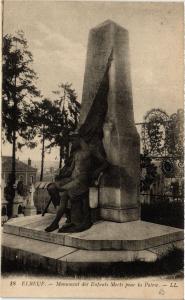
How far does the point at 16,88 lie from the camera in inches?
236

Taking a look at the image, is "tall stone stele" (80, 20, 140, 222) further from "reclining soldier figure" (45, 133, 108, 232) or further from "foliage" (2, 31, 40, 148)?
"foliage" (2, 31, 40, 148)

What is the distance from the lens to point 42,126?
6785 millimetres

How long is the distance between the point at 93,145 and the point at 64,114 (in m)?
2.02

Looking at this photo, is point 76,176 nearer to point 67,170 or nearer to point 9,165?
point 67,170

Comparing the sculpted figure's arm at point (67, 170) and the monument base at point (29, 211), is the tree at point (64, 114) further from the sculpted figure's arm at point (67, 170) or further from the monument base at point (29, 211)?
the monument base at point (29, 211)

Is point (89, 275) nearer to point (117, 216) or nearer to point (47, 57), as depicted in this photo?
point (117, 216)

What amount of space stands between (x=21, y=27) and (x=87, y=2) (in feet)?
3.40

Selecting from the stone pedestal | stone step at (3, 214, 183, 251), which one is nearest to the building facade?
the stone pedestal

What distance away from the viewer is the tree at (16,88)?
17.9 feet

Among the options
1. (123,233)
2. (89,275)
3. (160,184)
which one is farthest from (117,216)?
(160,184)

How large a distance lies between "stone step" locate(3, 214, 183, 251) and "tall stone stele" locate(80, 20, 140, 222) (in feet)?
0.99

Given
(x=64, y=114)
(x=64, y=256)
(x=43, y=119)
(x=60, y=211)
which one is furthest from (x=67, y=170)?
(x=64, y=114)

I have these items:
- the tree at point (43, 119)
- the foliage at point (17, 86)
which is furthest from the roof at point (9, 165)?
the tree at point (43, 119)

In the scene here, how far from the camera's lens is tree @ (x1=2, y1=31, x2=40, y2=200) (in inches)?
214
